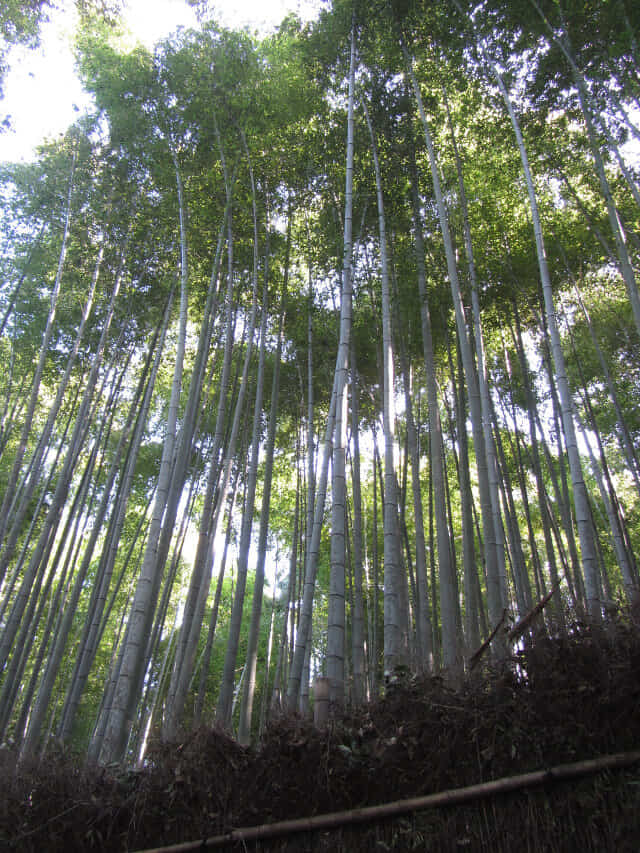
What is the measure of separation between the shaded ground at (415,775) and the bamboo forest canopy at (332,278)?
56cm

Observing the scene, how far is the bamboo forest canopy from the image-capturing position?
14.5 ft

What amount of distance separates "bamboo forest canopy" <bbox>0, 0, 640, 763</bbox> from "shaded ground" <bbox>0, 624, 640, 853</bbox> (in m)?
0.56

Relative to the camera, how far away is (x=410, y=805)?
209 cm

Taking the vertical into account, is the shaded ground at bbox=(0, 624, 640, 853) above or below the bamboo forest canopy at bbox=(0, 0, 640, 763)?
below

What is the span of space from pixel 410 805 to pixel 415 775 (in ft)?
0.37

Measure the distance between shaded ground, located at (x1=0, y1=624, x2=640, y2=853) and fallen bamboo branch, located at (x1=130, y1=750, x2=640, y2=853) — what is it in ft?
0.10

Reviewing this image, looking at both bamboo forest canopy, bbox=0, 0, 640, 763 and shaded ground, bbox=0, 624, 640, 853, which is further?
bamboo forest canopy, bbox=0, 0, 640, 763

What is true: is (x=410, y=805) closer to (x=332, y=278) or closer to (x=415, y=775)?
(x=415, y=775)

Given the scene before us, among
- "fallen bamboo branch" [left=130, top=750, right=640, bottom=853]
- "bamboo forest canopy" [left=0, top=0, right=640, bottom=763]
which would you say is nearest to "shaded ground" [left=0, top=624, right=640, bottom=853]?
"fallen bamboo branch" [left=130, top=750, right=640, bottom=853]

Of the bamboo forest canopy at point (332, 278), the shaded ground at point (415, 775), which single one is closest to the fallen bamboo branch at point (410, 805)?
the shaded ground at point (415, 775)

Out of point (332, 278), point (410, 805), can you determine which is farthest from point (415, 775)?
point (332, 278)

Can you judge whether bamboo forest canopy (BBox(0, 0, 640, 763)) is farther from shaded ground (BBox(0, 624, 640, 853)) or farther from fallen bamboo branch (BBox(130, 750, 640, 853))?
fallen bamboo branch (BBox(130, 750, 640, 853))

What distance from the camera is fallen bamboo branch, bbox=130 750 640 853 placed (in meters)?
1.95

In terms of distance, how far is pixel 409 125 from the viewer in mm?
5695
